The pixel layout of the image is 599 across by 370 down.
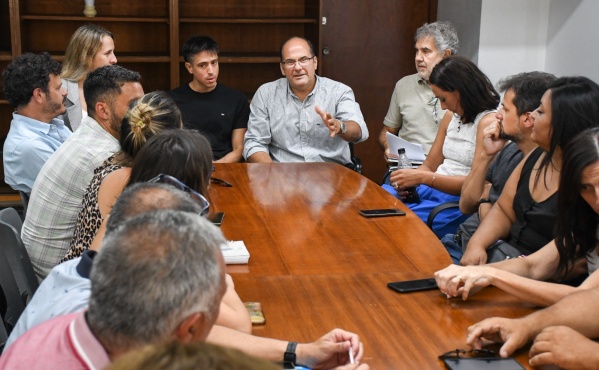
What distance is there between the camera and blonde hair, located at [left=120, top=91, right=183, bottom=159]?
2816 millimetres

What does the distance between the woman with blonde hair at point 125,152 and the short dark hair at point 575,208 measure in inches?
55.3

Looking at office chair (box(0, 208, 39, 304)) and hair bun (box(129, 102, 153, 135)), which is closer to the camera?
office chair (box(0, 208, 39, 304))

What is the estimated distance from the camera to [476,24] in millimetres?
5914

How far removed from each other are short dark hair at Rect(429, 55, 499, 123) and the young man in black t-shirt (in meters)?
1.64

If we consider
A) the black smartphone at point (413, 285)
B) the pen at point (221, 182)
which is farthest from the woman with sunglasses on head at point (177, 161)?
the pen at point (221, 182)

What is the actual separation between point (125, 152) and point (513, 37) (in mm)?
3909

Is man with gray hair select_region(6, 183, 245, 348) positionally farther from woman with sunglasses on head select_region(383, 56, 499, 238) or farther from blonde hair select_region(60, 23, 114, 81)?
blonde hair select_region(60, 23, 114, 81)

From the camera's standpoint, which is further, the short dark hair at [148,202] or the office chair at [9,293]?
the office chair at [9,293]

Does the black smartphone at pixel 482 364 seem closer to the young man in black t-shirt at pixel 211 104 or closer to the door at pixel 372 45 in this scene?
the young man in black t-shirt at pixel 211 104

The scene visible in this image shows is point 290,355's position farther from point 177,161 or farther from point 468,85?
→ point 468,85

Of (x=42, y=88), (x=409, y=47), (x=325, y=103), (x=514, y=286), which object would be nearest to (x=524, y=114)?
(x=514, y=286)

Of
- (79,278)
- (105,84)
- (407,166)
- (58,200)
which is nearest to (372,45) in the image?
(407,166)

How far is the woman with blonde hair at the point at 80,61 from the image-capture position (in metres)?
4.96

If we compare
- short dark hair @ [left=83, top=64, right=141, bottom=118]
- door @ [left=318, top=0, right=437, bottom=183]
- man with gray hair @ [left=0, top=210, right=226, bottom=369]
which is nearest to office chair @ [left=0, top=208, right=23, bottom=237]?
short dark hair @ [left=83, top=64, right=141, bottom=118]
